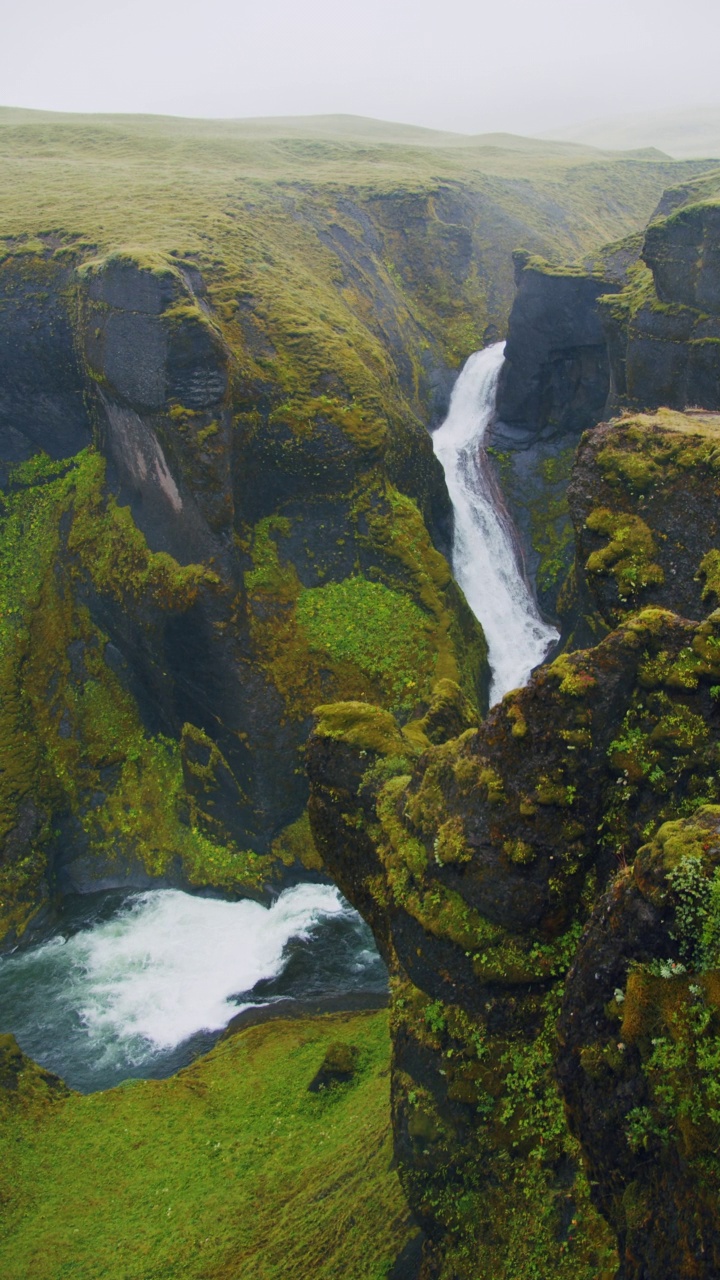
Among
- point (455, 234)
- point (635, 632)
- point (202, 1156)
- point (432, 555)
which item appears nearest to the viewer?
point (635, 632)

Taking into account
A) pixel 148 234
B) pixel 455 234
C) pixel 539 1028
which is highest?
pixel 455 234

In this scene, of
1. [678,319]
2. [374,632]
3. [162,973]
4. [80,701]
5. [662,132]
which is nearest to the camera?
[162,973]

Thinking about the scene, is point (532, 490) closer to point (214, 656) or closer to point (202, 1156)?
point (214, 656)

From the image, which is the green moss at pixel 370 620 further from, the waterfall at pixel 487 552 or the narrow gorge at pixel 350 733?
the waterfall at pixel 487 552

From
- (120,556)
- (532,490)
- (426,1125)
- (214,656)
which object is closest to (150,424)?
(120,556)

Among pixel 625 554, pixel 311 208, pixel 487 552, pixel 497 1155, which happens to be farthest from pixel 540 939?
pixel 311 208

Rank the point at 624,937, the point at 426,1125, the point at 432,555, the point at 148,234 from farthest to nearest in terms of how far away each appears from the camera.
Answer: the point at 148,234 → the point at 432,555 → the point at 426,1125 → the point at 624,937

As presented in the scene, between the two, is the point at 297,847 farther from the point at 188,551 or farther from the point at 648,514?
the point at 648,514
